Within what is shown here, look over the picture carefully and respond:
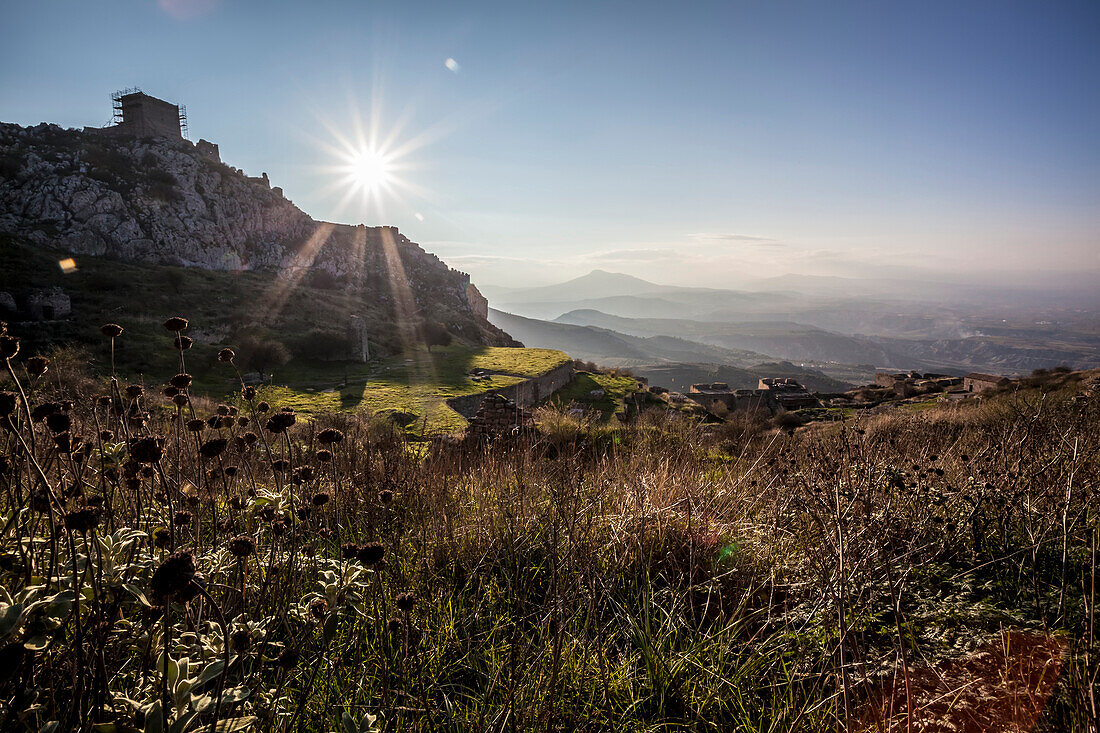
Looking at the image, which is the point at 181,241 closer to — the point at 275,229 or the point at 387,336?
the point at 275,229

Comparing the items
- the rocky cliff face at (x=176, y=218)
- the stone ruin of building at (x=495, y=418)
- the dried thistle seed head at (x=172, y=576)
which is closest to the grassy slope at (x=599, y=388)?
the stone ruin of building at (x=495, y=418)

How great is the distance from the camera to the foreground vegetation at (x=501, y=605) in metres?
1.40

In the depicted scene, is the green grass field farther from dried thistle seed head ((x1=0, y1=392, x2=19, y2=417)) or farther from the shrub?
dried thistle seed head ((x1=0, y1=392, x2=19, y2=417))

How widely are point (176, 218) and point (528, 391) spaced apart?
49.9 metres

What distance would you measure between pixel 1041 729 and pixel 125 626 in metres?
3.19

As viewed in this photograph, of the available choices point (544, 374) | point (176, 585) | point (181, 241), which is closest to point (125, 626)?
point (176, 585)

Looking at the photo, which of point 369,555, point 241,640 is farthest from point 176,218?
point 369,555

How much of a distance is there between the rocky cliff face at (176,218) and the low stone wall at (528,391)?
22006mm

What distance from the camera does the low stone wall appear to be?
13.8 metres

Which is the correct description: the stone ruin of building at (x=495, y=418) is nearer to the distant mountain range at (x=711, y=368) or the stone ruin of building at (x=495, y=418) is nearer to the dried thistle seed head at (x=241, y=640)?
the dried thistle seed head at (x=241, y=640)

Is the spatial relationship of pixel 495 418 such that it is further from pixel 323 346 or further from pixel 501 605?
pixel 323 346

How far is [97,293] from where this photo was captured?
29594mm

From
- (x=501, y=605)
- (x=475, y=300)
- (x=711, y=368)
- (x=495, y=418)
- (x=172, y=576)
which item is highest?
(x=475, y=300)

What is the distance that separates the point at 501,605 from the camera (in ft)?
9.05
